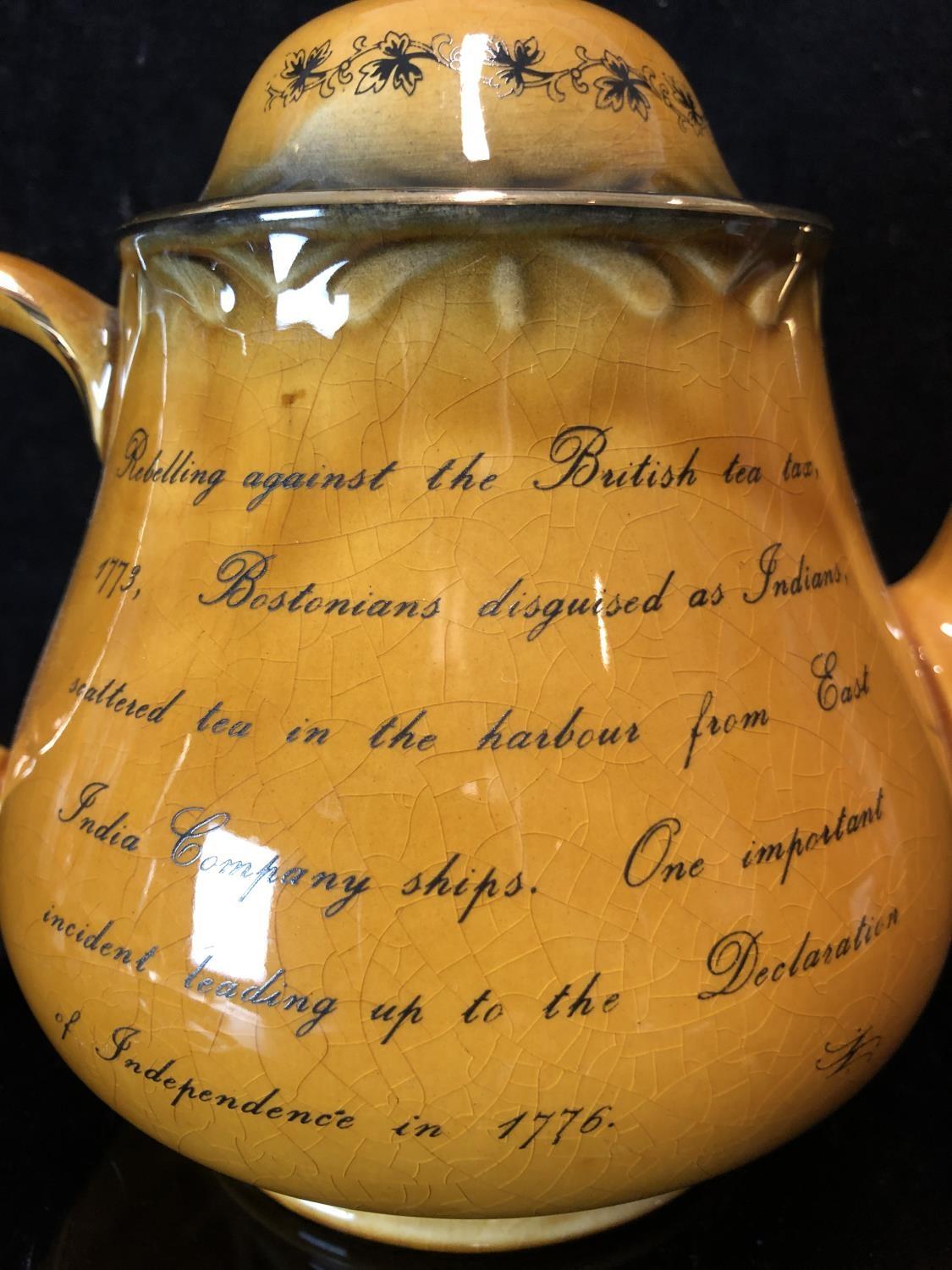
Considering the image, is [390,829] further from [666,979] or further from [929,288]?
[929,288]

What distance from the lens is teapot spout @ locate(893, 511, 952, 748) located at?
536mm

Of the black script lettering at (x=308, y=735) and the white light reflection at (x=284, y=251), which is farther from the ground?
the white light reflection at (x=284, y=251)

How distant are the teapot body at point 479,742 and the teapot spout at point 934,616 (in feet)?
0.25

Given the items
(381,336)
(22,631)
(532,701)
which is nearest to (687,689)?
(532,701)

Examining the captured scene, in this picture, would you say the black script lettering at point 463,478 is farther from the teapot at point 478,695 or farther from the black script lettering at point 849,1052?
the black script lettering at point 849,1052

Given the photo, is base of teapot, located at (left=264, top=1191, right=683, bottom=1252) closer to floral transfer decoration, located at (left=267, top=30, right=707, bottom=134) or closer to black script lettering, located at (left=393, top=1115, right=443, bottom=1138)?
black script lettering, located at (left=393, top=1115, right=443, bottom=1138)

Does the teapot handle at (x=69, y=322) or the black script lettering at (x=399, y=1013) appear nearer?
the black script lettering at (x=399, y=1013)

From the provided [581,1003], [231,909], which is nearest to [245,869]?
[231,909]

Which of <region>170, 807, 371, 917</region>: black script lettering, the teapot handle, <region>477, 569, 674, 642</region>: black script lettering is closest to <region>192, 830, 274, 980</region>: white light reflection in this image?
<region>170, 807, 371, 917</region>: black script lettering

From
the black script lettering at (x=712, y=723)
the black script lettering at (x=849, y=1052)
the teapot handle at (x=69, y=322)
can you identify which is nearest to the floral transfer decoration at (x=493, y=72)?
the teapot handle at (x=69, y=322)

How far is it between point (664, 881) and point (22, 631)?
0.71 metres

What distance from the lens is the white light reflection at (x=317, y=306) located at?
435 mm

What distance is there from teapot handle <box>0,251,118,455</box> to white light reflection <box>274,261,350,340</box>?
0.46 ft

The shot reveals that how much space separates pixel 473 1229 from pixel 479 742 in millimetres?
232
